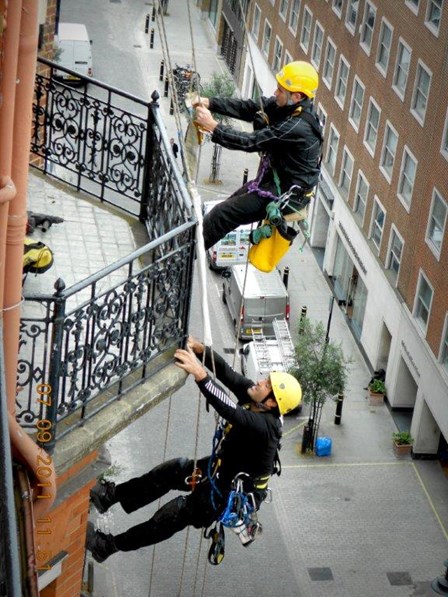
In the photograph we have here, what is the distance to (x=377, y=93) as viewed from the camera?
50.3 metres

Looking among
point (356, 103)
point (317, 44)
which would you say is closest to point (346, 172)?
point (356, 103)

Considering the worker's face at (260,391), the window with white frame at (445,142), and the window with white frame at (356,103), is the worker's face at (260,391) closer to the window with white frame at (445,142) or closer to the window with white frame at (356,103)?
the window with white frame at (445,142)

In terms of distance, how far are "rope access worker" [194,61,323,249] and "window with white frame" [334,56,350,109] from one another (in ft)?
123

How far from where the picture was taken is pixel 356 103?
5338 centimetres

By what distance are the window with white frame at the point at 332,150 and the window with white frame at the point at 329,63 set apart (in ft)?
6.30

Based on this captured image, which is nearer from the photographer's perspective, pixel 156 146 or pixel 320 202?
pixel 156 146

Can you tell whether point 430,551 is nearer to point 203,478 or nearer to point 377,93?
point 377,93

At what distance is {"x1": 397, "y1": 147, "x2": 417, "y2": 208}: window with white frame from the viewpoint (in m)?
46.9

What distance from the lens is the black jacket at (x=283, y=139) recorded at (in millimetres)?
16859

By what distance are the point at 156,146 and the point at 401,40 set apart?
3144 cm

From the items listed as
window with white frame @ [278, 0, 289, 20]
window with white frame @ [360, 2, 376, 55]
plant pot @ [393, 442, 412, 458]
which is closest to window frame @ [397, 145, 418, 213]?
window with white frame @ [360, 2, 376, 55]

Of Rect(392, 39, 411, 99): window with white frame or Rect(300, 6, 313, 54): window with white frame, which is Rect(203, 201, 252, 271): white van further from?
Rect(300, 6, 313, 54): window with white frame

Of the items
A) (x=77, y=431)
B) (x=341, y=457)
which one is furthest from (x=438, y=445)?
(x=77, y=431)
